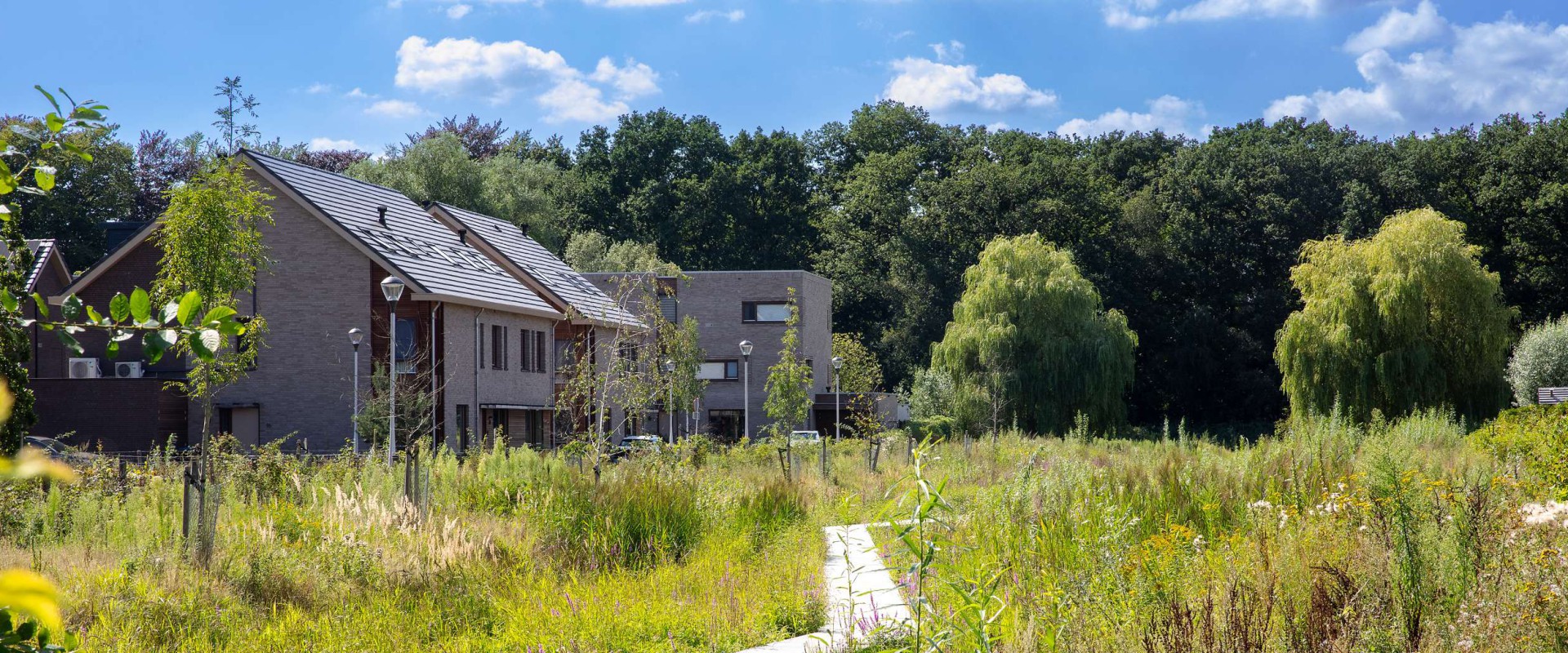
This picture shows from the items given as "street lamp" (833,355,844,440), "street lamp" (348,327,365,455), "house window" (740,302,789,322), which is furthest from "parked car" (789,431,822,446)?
"house window" (740,302,789,322)

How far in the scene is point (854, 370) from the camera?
182ft

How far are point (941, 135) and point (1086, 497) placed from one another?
193ft

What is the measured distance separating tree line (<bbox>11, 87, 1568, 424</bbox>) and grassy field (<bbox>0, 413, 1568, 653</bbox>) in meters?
37.9

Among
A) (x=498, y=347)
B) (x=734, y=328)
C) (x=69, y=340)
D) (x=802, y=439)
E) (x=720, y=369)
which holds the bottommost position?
(x=802, y=439)

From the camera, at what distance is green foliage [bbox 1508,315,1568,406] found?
39.0 meters

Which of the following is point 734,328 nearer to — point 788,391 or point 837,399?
point 837,399

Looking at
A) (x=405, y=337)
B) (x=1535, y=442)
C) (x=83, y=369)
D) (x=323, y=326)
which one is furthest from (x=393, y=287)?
(x=1535, y=442)

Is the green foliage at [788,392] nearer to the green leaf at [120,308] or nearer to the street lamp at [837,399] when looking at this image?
the street lamp at [837,399]

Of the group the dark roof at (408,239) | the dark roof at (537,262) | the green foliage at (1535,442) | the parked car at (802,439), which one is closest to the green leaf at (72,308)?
the green foliage at (1535,442)

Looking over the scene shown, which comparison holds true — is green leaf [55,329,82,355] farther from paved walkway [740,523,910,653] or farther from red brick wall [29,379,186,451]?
red brick wall [29,379,186,451]

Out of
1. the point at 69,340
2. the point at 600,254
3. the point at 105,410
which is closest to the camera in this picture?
the point at 69,340

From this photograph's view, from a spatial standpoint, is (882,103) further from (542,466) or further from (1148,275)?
(542,466)

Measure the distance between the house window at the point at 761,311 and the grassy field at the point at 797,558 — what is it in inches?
1574

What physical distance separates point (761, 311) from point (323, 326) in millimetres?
25241
